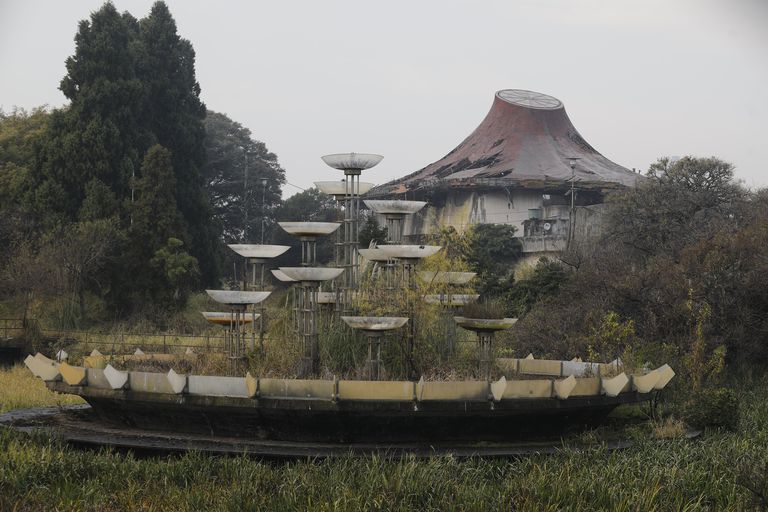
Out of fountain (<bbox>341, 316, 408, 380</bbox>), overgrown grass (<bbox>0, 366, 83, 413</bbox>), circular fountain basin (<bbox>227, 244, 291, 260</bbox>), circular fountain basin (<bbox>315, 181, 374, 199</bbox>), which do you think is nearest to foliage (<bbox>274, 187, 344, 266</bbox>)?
overgrown grass (<bbox>0, 366, 83, 413</bbox>)

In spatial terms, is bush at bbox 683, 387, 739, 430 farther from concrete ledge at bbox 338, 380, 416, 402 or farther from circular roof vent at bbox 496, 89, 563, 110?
circular roof vent at bbox 496, 89, 563, 110

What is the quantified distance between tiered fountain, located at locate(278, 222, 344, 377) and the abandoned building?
2392cm

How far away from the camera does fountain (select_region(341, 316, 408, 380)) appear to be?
9.92m

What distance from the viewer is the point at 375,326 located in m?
9.95

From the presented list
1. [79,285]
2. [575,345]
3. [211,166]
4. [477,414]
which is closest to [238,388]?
[477,414]

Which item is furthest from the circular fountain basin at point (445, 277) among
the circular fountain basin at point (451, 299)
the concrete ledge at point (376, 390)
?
the concrete ledge at point (376, 390)

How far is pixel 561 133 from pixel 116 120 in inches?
817

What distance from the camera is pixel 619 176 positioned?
127 ft

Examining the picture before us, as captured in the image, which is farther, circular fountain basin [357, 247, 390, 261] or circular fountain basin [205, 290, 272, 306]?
circular fountain basin [357, 247, 390, 261]

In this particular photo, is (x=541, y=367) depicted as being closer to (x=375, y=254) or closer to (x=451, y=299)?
(x=451, y=299)

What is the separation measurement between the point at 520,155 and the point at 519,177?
206cm

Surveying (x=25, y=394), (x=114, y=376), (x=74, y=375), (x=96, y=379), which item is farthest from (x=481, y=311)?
(x=25, y=394)

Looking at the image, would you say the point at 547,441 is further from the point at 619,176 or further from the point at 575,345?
the point at 619,176

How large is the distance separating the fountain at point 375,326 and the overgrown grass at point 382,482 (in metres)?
1.30
